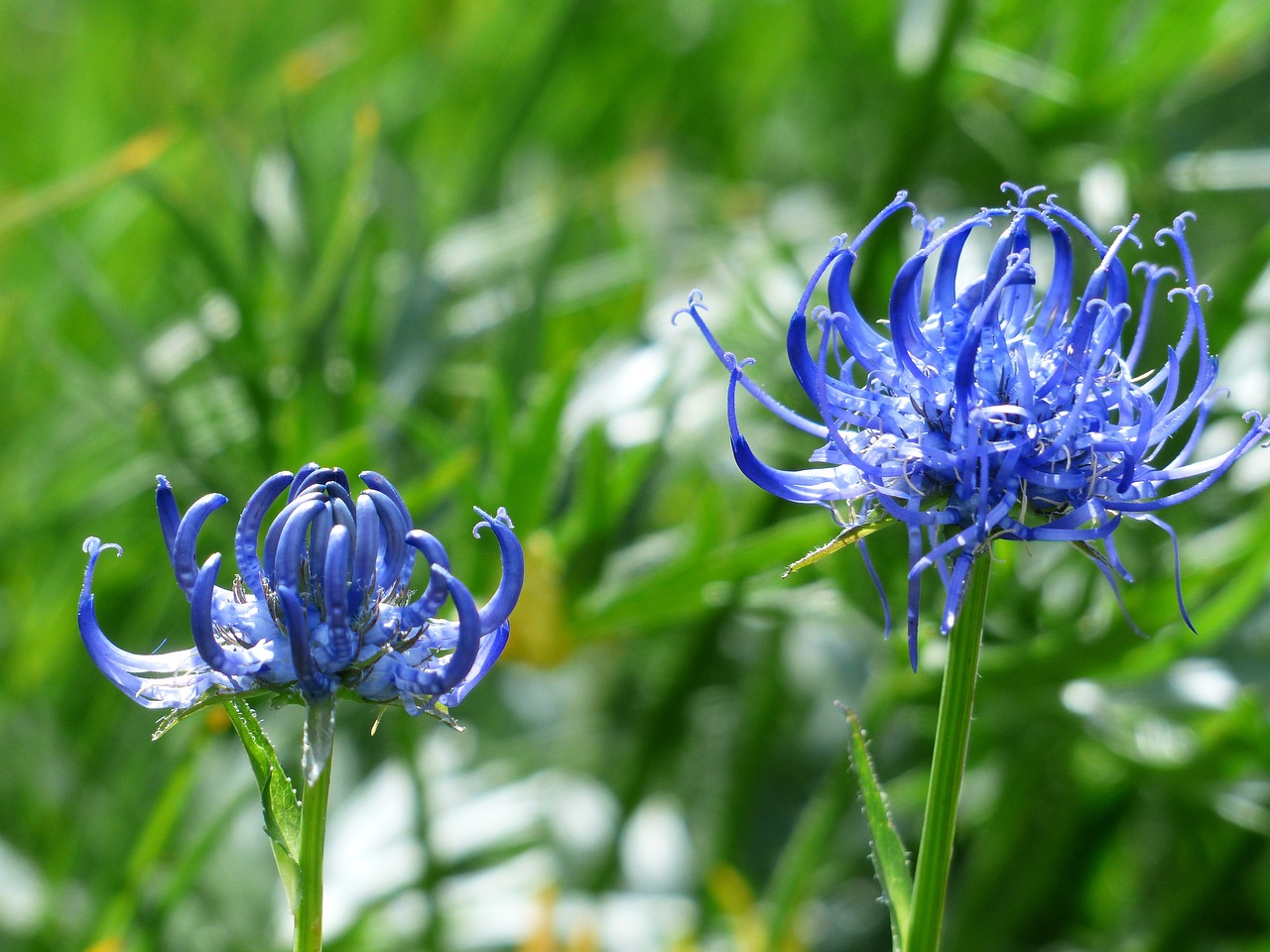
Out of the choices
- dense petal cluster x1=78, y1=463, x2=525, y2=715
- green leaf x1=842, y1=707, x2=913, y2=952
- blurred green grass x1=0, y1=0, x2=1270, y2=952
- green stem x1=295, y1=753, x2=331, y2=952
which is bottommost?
green leaf x1=842, y1=707, x2=913, y2=952

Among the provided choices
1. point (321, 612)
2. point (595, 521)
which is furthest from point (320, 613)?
point (595, 521)

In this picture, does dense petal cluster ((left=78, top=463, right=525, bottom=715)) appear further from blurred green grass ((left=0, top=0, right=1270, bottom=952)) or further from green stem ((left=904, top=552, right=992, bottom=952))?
blurred green grass ((left=0, top=0, right=1270, bottom=952))

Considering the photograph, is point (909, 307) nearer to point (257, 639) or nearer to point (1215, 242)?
point (257, 639)

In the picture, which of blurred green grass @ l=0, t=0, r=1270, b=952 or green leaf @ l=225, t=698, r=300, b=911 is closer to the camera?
green leaf @ l=225, t=698, r=300, b=911

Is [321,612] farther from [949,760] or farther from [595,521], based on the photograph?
[595,521]

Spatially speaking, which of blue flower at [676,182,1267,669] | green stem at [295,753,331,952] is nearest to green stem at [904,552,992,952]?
blue flower at [676,182,1267,669]


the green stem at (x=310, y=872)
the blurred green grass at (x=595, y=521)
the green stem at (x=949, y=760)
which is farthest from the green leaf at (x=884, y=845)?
the blurred green grass at (x=595, y=521)

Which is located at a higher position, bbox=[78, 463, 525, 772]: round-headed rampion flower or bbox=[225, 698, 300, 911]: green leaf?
bbox=[78, 463, 525, 772]: round-headed rampion flower

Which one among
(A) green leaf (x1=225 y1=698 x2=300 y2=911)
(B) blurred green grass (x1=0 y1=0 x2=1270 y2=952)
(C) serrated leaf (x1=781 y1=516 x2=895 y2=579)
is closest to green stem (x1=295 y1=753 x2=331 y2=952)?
(A) green leaf (x1=225 y1=698 x2=300 y2=911)
